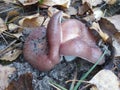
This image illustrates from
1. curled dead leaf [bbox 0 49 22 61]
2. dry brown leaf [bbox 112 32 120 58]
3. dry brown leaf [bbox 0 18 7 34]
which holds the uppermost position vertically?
dry brown leaf [bbox 0 18 7 34]

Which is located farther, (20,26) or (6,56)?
(20,26)

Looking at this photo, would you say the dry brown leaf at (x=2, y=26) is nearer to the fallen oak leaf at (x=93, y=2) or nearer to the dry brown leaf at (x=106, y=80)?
the fallen oak leaf at (x=93, y=2)

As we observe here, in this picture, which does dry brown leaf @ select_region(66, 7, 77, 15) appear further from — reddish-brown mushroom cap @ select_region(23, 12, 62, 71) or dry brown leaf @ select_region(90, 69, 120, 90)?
dry brown leaf @ select_region(90, 69, 120, 90)

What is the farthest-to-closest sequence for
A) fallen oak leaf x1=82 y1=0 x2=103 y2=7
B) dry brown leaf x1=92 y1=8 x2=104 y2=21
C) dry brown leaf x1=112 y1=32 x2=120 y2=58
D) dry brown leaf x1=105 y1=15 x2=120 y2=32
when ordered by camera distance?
fallen oak leaf x1=82 y1=0 x2=103 y2=7 → dry brown leaf x1=92 y1=8 x2=104 y2=21 → dry brown leaf x1=105 y1=15 x2=120 y2=32 → dry brown leaf x1=112 y1=32 x2=120 y2=58

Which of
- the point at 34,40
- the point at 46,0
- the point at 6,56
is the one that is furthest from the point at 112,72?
the point at 46,0

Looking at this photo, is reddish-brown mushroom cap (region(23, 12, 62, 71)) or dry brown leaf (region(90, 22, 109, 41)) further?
dry brown leaf (region(90, 22, 109, 41))

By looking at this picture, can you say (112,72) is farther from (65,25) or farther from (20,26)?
(20,26)

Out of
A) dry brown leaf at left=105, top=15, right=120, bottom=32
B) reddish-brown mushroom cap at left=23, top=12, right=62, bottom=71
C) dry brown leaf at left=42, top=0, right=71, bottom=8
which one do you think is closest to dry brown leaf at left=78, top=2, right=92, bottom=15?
dry brown leaf at left=42, top=0, right=71, bottom=8

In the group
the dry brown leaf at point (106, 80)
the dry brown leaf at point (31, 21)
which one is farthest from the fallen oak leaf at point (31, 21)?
the dry brown leaf at point (106, 80)
